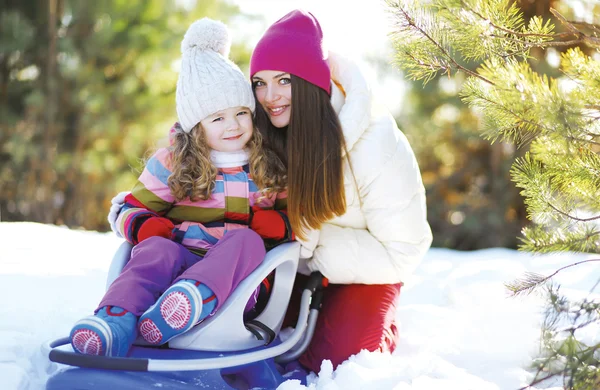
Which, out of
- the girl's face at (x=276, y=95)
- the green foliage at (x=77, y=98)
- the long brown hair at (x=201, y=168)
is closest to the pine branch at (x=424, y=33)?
the girl's face at (x=276, y=95)

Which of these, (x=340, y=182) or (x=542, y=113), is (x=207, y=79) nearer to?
(x=340, y=182)

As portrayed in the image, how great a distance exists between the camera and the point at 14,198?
5.23 metres

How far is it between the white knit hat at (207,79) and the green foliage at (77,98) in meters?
3.28

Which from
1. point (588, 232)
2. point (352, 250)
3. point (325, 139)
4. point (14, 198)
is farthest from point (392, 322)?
point (14, 198)

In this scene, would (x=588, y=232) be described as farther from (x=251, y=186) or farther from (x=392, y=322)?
(x=251, y=186)

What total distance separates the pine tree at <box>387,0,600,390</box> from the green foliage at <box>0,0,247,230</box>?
3.92 meters

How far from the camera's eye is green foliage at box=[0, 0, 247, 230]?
508 cm

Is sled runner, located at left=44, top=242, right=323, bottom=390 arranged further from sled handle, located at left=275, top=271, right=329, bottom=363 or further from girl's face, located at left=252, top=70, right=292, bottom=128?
girl's face, located at left=252, top=70, right=292, bottom=128

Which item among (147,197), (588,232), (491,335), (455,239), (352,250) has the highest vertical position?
(588,232)

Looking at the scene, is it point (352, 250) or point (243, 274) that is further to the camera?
point (352, 250)

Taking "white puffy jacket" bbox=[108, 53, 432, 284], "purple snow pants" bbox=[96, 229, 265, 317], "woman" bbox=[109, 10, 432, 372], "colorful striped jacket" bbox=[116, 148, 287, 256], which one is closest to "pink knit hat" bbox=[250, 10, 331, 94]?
"woman" bbox=[109, 10, 432, 372]

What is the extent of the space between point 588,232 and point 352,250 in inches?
31.7

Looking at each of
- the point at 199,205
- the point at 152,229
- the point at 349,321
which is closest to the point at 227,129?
the point at 199,205

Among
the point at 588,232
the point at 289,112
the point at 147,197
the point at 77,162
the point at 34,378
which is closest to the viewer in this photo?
the point at 588,232
